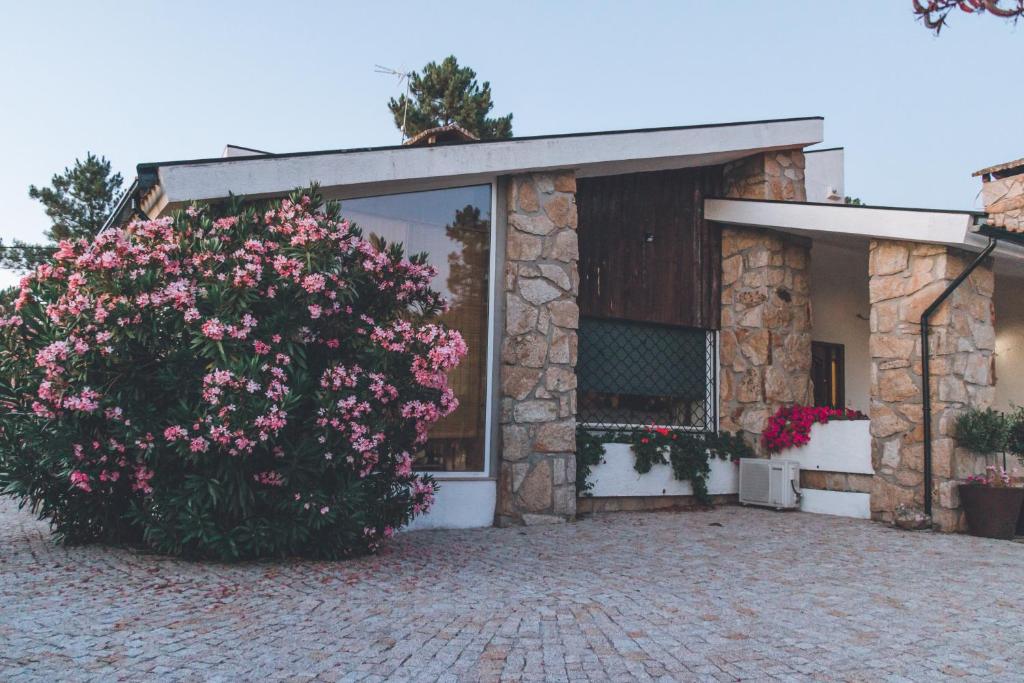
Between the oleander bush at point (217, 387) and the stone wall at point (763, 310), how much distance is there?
198 inches

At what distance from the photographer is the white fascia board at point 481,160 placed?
18.3 feet

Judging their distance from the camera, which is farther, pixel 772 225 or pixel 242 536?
pixel 772 225

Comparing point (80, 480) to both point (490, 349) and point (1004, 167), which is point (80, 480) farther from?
point (1004, 167)

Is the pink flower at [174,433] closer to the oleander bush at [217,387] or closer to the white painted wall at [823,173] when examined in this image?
the oleander bush at [217,387]

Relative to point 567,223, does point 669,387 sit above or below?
below

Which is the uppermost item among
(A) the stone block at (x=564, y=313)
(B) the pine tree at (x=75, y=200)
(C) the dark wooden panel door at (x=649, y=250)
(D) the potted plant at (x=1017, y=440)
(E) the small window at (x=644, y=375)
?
(B) the pine tree at (x=75, y=200)

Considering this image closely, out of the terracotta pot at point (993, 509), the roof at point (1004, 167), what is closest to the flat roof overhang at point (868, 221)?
the terracotta pot at point (993, 509)

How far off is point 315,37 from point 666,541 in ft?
31.6

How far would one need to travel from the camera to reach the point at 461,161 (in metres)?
6.84

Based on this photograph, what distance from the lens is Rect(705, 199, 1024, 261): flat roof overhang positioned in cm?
725

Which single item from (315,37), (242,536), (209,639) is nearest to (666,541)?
(242,536)

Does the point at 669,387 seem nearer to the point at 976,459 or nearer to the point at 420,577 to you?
the point at 976,459

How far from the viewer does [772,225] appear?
29.1 ft

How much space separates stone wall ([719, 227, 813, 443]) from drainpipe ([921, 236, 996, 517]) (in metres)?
1.90
